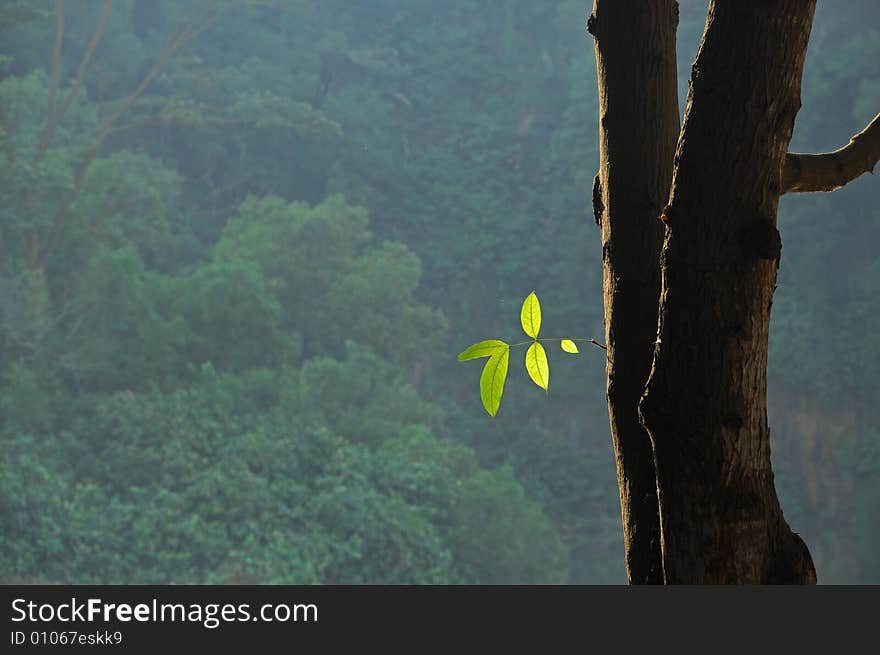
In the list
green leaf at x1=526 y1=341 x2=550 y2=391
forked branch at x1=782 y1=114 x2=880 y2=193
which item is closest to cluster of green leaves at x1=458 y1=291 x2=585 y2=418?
green leaf at x1=526 y1=341 x2=550 y2=391

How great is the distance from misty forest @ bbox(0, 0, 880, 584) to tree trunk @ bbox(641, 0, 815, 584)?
17.0 ft

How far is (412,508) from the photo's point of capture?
5.95 meters

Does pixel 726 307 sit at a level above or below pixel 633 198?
below

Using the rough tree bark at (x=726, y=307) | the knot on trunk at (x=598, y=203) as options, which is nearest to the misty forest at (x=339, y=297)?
the knot on trunk at (x=598, y=203)

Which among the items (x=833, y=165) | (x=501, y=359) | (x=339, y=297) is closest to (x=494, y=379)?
(x=501, y=359)

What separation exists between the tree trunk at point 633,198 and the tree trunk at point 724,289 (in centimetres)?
9

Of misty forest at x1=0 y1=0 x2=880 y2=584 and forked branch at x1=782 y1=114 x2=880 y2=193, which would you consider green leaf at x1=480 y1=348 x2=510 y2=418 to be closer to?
forked branch at x1=782 y1=114 x2=880 y2=193

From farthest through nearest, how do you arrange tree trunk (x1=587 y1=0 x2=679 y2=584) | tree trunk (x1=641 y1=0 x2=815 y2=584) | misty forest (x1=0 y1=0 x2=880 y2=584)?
misty forest (x1=0 y1=0 x2=880 y2=584), tree trunk (x1=587 y1=0 x2=679 y2=584), tree trunk (x1=641 y1=0 x2=815 y2=584)

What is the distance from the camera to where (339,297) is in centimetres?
745

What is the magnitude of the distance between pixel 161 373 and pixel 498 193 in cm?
417

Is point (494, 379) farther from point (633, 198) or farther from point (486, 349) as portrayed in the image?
point (633, 198)

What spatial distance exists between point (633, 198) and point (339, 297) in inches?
268

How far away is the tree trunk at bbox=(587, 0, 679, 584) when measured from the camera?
66 centimetres
